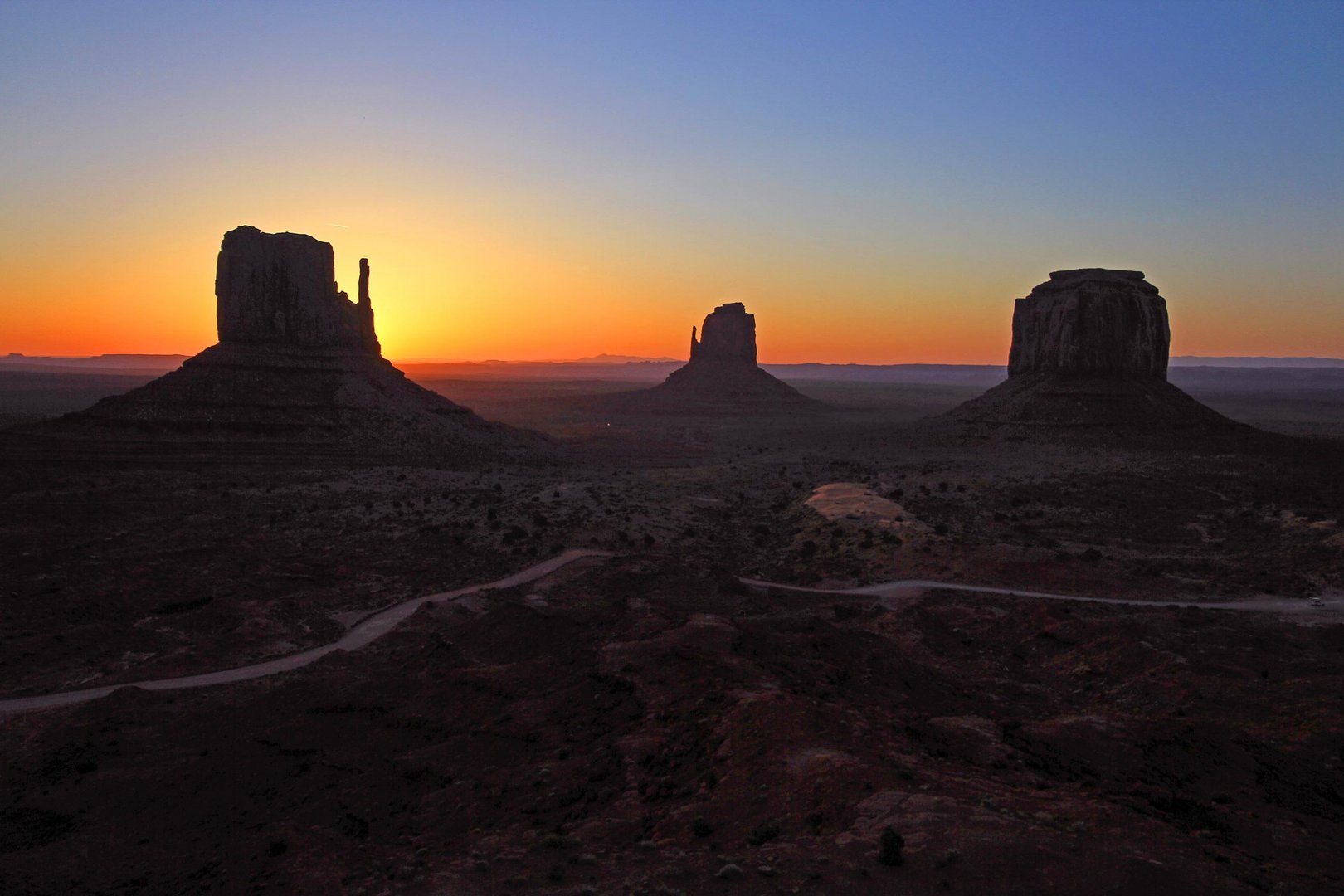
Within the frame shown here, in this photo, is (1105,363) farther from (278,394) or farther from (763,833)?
(763,833)

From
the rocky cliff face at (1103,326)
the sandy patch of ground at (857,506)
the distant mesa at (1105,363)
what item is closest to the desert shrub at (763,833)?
the sandy patch of ground at (857,506)

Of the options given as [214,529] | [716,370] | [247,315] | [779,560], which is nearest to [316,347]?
[247,315]

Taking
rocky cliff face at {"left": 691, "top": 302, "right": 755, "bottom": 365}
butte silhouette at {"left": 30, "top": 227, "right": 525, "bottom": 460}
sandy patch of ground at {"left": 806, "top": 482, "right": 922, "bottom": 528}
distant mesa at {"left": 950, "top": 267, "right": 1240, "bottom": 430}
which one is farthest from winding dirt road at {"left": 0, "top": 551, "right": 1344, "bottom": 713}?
rocky cliff face at {"left": 691, "top": 302, "right": 755, "bottom": 365}

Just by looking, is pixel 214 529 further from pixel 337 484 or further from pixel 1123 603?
pixel 1123 603

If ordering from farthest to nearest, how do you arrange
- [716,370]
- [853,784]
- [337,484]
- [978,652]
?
[716,370], [337,484], [978,652], [853,784]

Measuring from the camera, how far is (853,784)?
13469 mm

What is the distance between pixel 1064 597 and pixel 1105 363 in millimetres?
56838

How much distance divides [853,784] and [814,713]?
2949 millimetres

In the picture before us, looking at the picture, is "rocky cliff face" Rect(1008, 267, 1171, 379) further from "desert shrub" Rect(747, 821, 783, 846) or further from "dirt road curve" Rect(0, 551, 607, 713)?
"desert shrub" Rect(747, 821, 783, 846)

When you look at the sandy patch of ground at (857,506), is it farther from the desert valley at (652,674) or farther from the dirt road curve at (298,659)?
the dirt road curve at (298,659)

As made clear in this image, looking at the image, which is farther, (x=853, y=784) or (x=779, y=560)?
(x=779, y=560)

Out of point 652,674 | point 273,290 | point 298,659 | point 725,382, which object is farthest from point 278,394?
point 725,382

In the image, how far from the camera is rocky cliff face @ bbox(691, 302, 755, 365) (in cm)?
14525

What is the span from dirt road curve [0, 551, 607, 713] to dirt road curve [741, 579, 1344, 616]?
34.0 ft
